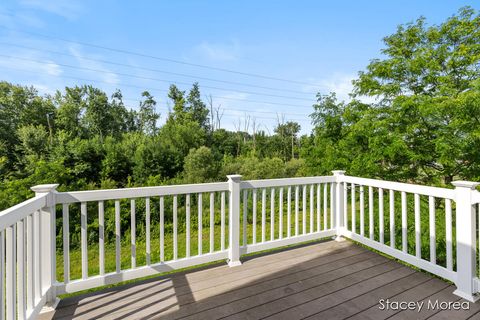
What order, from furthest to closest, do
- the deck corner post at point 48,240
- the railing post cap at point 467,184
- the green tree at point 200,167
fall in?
the green tree at point 200,167
the railing post cap at point 467,184
the deck corner post at point 48,240

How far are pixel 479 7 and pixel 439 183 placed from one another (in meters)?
3.86

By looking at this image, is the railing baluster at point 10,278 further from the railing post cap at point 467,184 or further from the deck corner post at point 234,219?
the railing post cap at point 467,184

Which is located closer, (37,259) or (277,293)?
(37,259)

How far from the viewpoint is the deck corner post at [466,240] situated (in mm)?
2027

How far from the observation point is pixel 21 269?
4.86ft

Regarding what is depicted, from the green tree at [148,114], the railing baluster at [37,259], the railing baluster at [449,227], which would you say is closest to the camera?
the railing baluster at [37,259]

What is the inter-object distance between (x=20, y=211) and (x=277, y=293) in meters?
1.88

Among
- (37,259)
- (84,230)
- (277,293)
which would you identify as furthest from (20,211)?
(277,293)

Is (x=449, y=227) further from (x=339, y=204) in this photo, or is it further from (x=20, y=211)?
(x=20, y=211)

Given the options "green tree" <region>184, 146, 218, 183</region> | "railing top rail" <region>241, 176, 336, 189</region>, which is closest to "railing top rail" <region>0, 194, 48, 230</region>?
"railing top rail" <region>241, 176, 336, 189</region>

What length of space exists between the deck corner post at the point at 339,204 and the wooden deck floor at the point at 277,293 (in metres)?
0.63

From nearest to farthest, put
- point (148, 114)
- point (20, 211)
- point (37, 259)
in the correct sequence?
point (20, 211)
point (37, 259)
point (148, 114)

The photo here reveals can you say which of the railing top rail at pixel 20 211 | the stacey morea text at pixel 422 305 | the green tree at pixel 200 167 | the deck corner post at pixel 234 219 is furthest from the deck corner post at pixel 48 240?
the green tree at pixel 200 167

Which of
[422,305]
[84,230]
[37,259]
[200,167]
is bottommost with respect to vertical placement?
[422,305]
